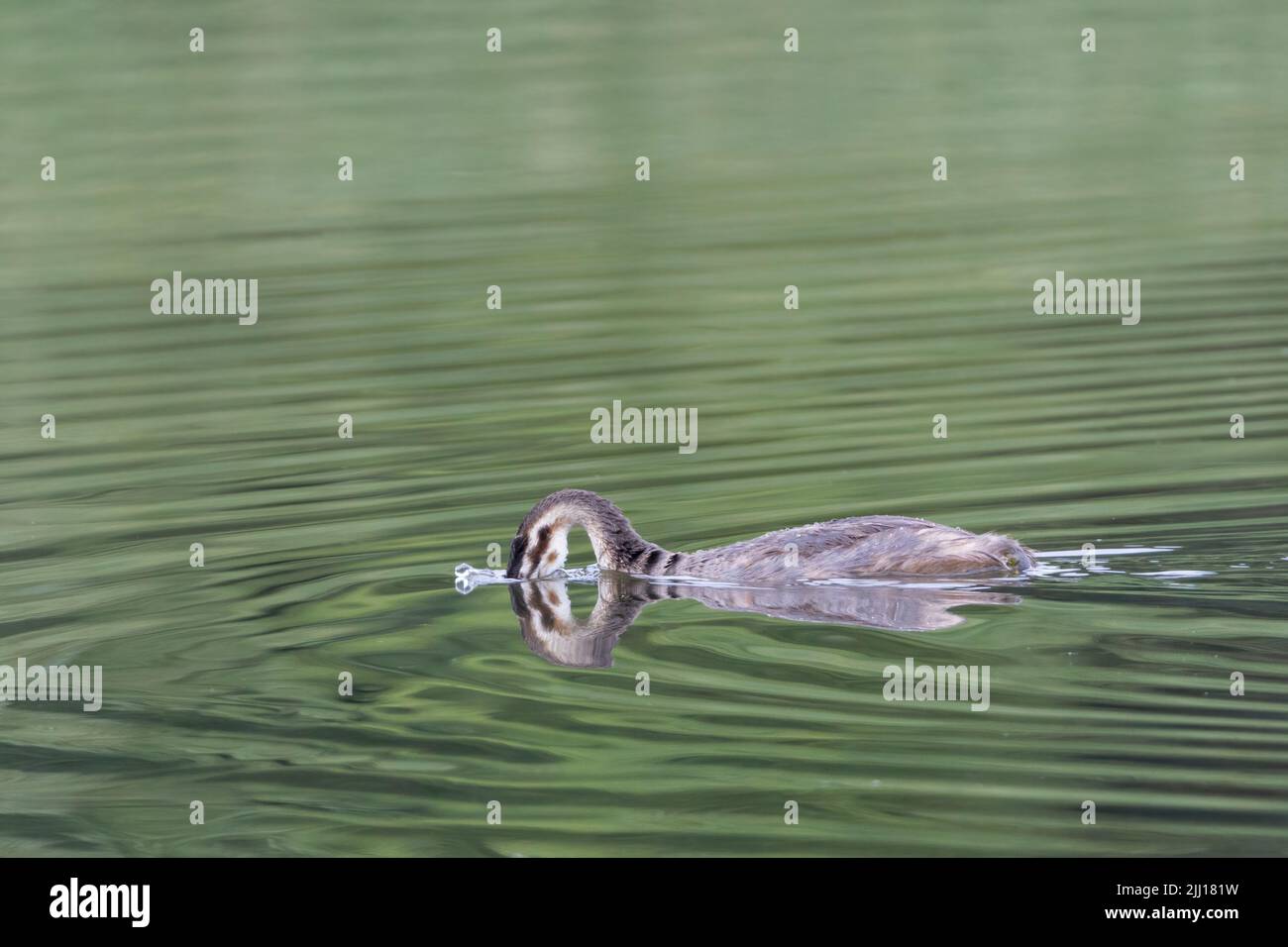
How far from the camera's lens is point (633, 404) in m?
15.5

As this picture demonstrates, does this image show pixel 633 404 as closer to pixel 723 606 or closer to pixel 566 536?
pixel 566 536

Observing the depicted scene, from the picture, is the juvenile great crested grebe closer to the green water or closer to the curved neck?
the curved neck

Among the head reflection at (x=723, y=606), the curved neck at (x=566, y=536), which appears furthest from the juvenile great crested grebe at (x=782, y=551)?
the head reflection at (x=723, y=606)

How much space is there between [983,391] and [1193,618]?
18.9 feet

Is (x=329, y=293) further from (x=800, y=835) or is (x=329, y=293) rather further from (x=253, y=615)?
(x=800, y=835)

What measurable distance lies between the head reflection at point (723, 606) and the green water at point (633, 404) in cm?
16

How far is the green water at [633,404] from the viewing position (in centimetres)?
855

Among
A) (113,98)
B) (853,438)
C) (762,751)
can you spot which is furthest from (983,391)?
(113,98)

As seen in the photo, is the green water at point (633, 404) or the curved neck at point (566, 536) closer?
the green water at point (633, 404)

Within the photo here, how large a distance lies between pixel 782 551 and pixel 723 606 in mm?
505

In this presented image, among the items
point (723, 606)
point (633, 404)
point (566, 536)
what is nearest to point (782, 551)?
point (723, 606)

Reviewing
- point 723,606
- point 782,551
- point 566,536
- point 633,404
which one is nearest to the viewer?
point 723,606

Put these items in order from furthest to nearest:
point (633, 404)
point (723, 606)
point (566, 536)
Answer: point (633, 404) < point (566, 536) < point (723, 606)

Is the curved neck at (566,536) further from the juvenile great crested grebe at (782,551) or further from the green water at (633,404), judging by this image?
the green water at (633,404)
